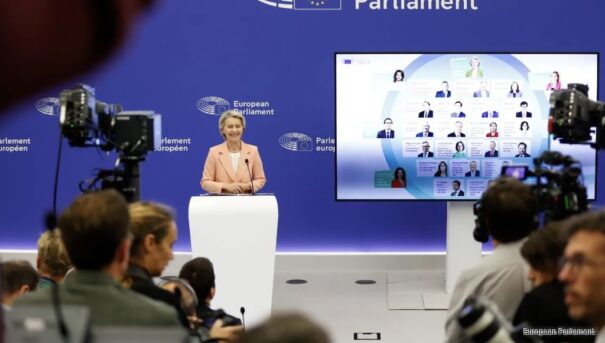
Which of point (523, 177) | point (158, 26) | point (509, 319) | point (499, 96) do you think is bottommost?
point (509, 319)

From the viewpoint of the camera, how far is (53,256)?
344cm

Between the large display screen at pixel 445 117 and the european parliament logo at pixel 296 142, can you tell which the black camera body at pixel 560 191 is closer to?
the large display screen at pixel 445 117

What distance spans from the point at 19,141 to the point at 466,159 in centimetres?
408

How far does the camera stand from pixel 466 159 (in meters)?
6.39

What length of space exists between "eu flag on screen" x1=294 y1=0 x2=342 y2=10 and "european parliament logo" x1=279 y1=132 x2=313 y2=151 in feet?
3.71

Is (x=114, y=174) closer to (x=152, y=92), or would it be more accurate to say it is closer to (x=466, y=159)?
(x=466, y=159)

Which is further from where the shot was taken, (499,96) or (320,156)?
(320,156)

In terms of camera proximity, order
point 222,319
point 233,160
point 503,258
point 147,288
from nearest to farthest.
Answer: point 147,288, point 503,258, point 222,319, point 233,160

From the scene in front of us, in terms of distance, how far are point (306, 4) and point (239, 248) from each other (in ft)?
9.53

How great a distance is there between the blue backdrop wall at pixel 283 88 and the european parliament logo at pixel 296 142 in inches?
1.8

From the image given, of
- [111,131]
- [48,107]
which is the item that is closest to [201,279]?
[111,131]

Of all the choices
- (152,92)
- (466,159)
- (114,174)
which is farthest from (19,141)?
(114,174)

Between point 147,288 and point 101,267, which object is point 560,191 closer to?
point 147,288

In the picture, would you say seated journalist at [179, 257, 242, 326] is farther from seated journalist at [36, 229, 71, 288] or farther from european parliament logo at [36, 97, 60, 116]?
european parliament logo at [36, 97, 60, 116]
